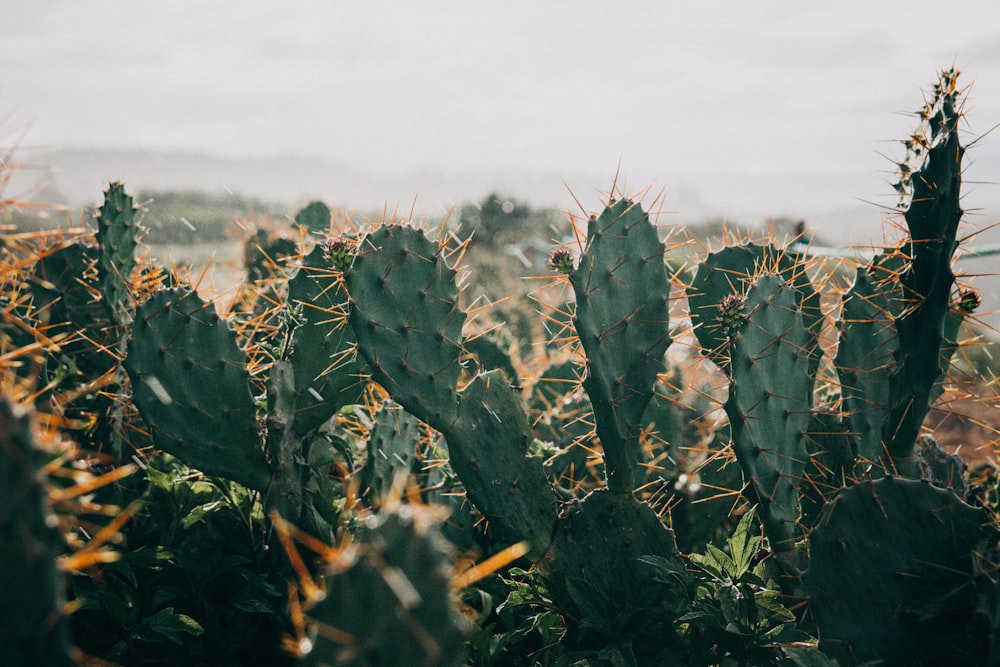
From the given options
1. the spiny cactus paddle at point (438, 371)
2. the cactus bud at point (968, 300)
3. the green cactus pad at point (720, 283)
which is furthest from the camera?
the green cactus pad at point (720, 283)

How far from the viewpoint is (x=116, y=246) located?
2838 mm

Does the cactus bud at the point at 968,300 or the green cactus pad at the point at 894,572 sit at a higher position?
the cactus bud at the point at 968,300

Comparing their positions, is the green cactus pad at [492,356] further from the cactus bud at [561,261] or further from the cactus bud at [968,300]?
the cactus bud at [968,300]

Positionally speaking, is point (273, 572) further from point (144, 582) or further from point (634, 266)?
point (634, 266)

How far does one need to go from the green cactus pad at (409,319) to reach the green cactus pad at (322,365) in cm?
22

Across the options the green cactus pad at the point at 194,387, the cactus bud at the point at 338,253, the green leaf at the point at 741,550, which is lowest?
the green leaf at the point at 741,550

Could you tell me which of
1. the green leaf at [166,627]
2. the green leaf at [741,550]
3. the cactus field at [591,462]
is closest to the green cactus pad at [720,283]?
the cactus field at [591,462]

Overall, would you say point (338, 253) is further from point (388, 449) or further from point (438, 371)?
point (388, 449)

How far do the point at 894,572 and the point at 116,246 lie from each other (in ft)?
9.53

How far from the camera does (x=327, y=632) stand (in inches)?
43.8

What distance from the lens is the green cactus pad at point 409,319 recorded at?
2.05 m

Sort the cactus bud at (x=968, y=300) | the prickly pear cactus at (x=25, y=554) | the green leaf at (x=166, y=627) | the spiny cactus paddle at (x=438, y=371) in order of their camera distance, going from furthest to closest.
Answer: the cactus bud at (x=968, y=300) < the spiny cactus paddle at (x=438, y=371) < the green leaf at (x=166, y=627) < the prickly pear cactus at (x=25, y=554)

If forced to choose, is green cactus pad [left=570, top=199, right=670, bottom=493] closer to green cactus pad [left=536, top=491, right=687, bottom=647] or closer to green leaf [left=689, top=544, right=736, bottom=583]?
green cactus pad [left=536, top=491, right=687, bottom=647]

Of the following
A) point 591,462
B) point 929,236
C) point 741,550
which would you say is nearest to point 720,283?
point 929,236
